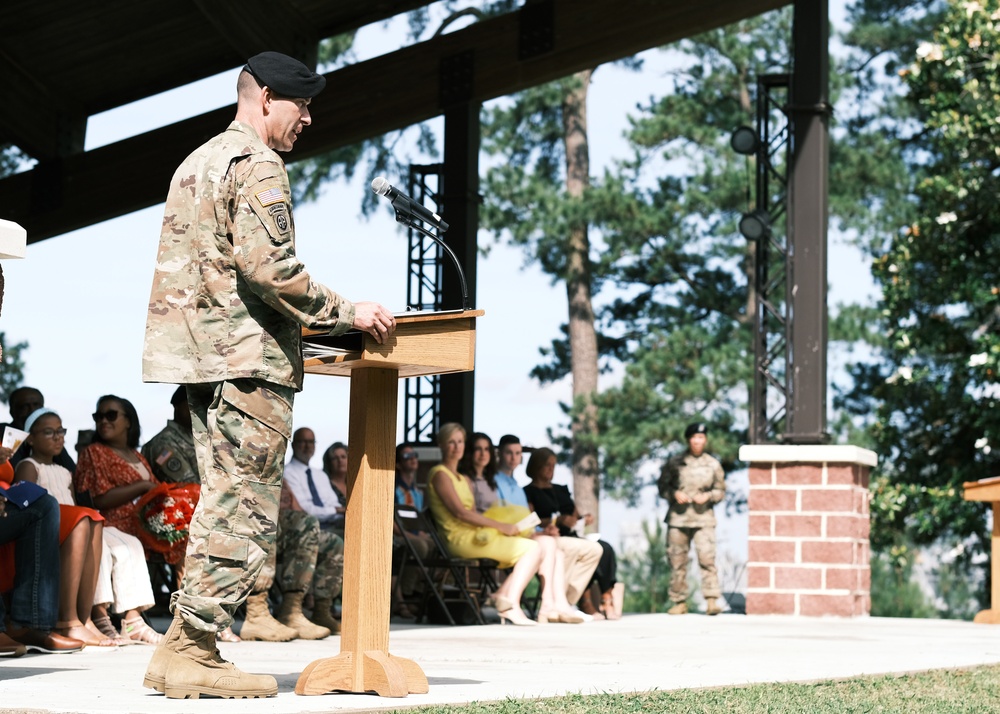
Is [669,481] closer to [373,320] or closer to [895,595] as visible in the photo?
[373,320]

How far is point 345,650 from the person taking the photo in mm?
3945

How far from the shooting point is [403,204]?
380 cm

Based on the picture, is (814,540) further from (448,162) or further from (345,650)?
(345,650)

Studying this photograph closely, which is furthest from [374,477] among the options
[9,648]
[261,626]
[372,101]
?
[372,101]

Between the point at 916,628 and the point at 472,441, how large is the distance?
2856mm

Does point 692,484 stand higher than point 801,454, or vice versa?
point 801,454

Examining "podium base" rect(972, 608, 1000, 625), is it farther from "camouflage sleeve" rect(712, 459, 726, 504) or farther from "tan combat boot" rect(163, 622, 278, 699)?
"tan combat boot" rect(163, 622, 278, 699)

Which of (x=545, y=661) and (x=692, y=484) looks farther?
(x=692, y=484)

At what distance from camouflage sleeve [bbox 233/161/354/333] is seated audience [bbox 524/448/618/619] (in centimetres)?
589

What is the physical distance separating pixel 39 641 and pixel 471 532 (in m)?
3.43

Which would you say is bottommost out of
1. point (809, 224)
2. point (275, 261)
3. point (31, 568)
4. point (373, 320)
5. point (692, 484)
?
point (31, 568)

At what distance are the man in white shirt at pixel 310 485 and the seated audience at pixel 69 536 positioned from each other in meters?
1.77

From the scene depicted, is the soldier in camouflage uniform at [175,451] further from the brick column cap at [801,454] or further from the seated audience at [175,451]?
the brick column cap at [801,454]

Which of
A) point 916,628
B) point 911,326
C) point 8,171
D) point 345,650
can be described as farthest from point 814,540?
point 8,171
